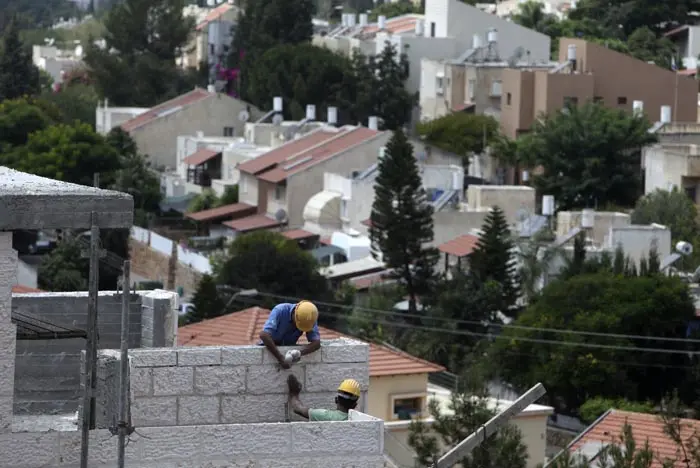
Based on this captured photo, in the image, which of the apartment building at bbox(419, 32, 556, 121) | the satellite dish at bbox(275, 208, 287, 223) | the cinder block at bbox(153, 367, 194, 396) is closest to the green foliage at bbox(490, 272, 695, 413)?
the satellite dish at bbox(275, 208, 287, 223)

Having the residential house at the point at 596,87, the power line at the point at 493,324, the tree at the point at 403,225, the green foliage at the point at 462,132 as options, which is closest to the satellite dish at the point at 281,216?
the green foliage at the point at 462,132

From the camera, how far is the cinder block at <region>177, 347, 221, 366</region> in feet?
29.0

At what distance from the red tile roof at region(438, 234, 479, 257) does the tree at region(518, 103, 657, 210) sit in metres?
6.48

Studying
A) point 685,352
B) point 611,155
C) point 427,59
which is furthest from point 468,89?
point 685,352

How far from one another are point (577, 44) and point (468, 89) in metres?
3.62

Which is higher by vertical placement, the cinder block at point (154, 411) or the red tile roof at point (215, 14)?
the red tile roof at point (215, 14)

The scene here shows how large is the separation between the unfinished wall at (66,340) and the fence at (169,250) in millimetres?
37832

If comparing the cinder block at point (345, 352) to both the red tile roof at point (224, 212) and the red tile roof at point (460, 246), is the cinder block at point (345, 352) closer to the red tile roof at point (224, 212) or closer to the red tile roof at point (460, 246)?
the red tile roof at point (460, 246)

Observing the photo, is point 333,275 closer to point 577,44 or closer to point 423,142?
point 423,142

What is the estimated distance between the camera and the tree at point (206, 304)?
40.0 m

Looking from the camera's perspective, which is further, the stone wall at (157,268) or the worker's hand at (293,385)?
the stone wall at (157,268)

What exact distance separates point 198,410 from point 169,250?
44.1m

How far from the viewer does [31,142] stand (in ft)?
203

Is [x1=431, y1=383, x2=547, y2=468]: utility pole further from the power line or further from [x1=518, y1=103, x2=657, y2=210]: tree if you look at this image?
A: [x1=518, y1=103, x2=657, y2=210]: tree
